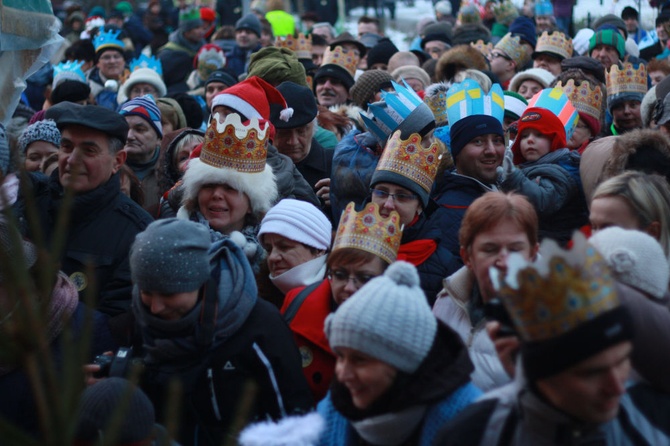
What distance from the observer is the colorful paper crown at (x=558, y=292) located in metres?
2.43

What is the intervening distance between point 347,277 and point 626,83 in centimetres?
460

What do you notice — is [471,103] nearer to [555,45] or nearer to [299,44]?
[555,45]

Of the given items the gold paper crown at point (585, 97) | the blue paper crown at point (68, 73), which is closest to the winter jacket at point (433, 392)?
the gold paper crown at point (585, 97)

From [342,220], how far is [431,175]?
2.62 feet

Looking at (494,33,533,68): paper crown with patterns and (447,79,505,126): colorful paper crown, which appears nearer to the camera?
(447,79,505,126): colorful paper crown

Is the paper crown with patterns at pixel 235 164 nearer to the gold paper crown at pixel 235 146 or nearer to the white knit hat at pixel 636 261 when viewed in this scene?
the gold paper crown at pixel 235 146

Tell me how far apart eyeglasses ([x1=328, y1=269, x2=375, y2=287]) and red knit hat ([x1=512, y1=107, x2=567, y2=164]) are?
2.22 m

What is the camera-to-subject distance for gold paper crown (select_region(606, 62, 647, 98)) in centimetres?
802

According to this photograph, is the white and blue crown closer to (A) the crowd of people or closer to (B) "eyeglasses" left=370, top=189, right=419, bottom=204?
(A) the crowd of people

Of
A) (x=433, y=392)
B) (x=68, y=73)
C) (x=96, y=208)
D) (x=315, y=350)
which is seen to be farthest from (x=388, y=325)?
(x=68, y=73)

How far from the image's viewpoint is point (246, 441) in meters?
2.70

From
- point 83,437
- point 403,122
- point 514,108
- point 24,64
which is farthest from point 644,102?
point 83,437

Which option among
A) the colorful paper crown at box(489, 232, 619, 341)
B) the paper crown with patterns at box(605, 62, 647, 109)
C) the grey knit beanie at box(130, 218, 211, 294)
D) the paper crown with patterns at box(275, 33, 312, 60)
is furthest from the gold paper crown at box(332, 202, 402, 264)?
the paper crown with patterns at box(275, 33, 312, 60)

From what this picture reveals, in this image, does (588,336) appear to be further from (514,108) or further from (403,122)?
(514,108)
